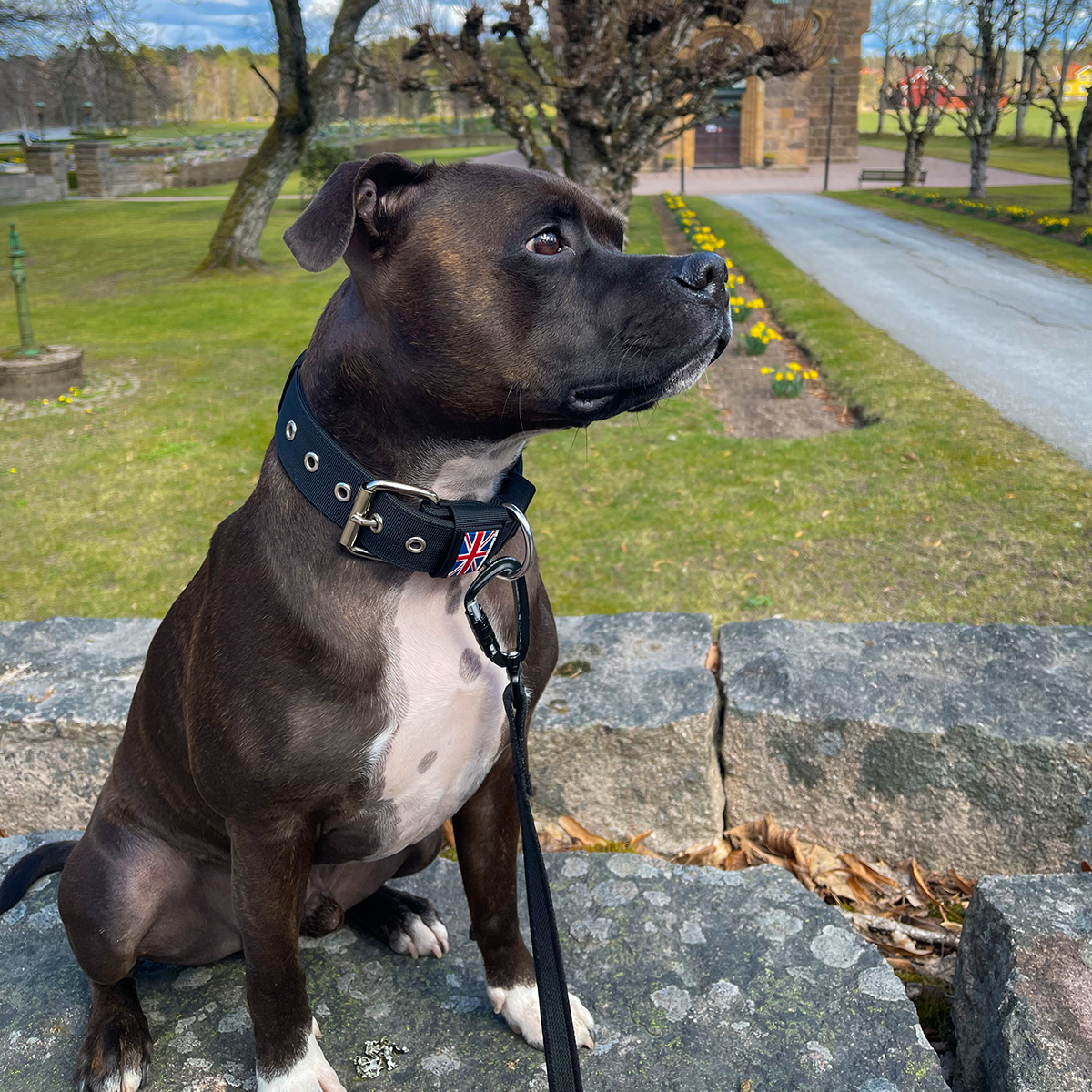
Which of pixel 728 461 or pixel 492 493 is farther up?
pixel 492 493

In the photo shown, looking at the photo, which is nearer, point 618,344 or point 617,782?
point 618,344

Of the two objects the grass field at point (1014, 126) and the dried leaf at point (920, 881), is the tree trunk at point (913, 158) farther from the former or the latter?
A: the dried leaf at point (920, 881)

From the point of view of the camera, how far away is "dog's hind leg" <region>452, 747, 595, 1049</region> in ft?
6.91

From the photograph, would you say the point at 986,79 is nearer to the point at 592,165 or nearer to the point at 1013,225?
the point at 1013,225

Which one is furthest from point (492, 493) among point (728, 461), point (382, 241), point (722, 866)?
point (728, 461)

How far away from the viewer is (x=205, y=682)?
181 cm

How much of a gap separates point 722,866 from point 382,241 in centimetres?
213

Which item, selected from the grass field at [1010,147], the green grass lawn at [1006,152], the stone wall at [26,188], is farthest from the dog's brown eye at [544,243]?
the stone wall at [26,188]

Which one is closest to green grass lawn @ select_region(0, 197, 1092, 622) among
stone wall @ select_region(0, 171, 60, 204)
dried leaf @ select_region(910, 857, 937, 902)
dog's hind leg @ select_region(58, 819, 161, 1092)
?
dried leaf @ select_region(910, 857, 937, 902)

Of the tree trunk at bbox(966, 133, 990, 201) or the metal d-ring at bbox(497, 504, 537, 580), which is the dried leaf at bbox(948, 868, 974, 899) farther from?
the tree trunk at bbox(966, 133, 990, 201)

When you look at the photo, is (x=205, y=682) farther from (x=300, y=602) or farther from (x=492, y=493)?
(x=492, y=493)

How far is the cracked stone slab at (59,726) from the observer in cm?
304

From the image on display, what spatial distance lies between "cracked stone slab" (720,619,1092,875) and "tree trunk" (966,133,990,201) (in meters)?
24.1

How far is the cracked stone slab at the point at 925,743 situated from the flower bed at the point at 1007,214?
11.8 m
